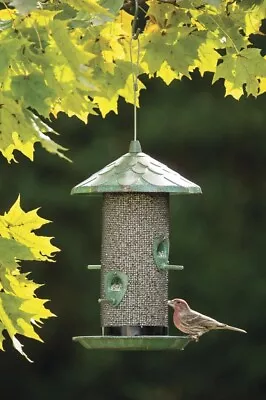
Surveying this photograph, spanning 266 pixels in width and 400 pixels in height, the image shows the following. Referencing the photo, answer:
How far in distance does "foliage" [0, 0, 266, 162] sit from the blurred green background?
19.2 ft

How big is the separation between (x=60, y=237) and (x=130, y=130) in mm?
811

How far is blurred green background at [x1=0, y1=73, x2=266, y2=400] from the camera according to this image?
11.1 meters

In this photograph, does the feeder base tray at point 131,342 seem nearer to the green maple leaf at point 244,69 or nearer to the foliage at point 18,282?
the foliage at point 18,282

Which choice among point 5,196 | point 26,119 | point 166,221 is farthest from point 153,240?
point 5,196

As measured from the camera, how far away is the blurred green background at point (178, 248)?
11.1 meters

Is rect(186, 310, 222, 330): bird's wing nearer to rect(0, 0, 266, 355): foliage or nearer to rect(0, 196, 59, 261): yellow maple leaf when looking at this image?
rect(0, 0, 266, 355): foliage

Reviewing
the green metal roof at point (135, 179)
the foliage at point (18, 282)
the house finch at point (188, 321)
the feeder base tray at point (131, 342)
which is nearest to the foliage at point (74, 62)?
the foliage at point (18, 282)

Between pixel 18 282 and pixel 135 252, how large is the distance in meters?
0.80

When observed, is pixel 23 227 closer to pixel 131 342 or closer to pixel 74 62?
pixel 131 342

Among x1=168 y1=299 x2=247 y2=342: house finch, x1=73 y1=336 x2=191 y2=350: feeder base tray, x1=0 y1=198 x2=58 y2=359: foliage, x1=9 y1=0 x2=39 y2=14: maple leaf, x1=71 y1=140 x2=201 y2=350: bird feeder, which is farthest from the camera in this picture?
x1=168 y1=299 x2=247 y2=342: house finch

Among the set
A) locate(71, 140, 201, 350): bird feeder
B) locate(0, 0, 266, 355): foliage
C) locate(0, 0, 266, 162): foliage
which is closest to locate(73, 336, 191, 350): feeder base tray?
locate(71, 140, 201, 350): bird feeder

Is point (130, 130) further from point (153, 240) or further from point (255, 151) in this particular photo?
point (153, 240)

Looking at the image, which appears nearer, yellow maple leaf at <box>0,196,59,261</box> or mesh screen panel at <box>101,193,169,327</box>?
yellow maple leaf at <box>0,196,59,261</box>

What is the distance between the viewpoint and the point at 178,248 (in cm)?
1112
